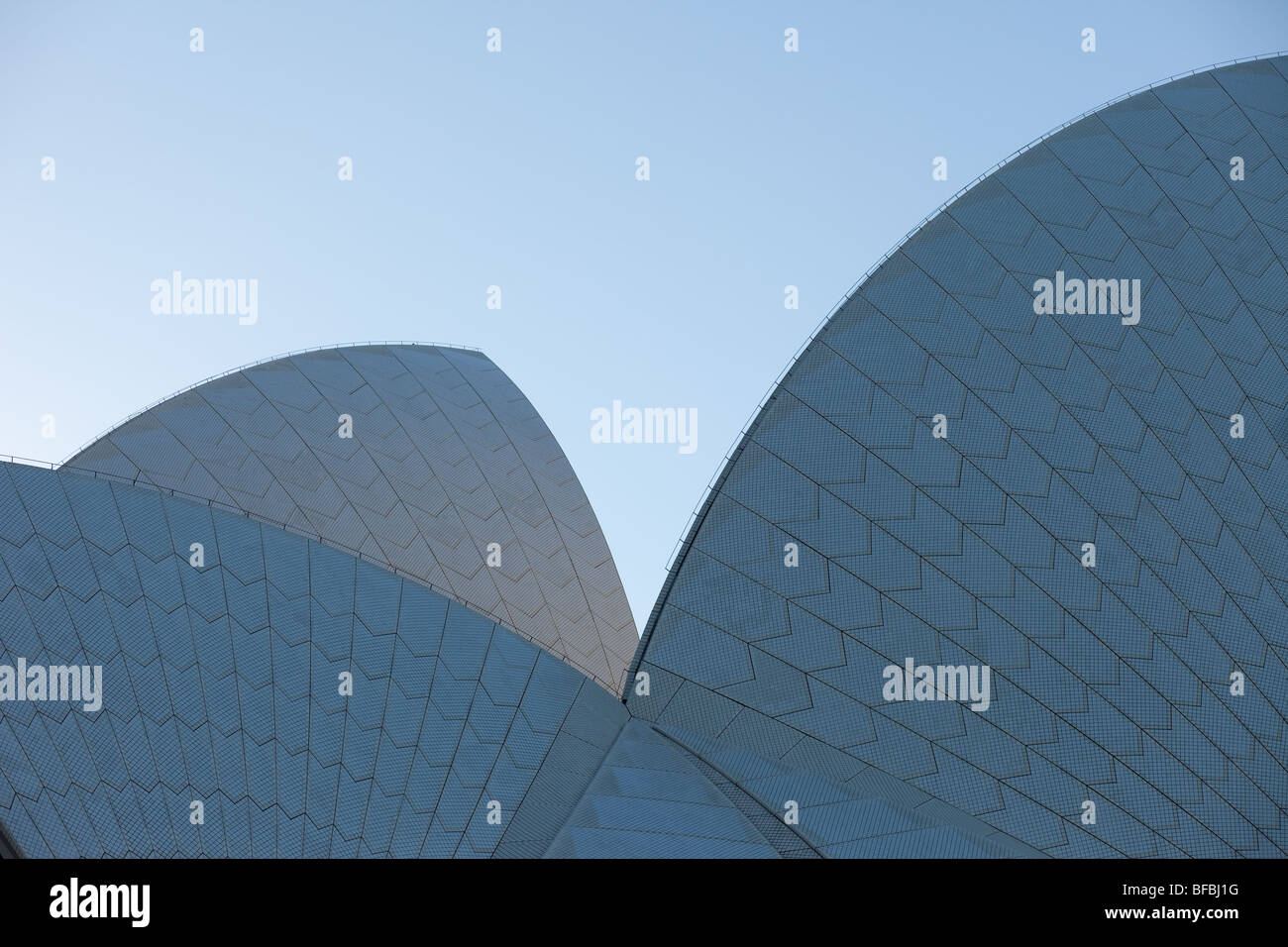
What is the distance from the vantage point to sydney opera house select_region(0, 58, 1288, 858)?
12430 mm

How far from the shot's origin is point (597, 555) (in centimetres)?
2572

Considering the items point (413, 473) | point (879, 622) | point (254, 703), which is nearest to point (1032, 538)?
point (879, 622)

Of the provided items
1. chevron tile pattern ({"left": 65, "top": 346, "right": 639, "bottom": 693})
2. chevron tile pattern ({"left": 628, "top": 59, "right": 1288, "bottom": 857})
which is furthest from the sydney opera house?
chevron tile pattern ({"left": 65, "top": 346, "right": 639, "bottom": 693})

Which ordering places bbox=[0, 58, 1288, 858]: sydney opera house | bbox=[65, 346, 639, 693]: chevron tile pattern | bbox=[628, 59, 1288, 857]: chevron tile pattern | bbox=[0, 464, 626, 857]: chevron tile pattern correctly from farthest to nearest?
bbox=[65, 346, 639, 693]: chevron tile pattern < bbox=[628, 59, 1288, 857]: chevron tile pattern < bbox=[0, 58, 1288, 858]: sydney opera house < bbox=[0, 464, 626, 857]: chevron tile pattern

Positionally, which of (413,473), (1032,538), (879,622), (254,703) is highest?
(413,473)

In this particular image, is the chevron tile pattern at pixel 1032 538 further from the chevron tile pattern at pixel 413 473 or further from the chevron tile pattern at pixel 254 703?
the chevron tile pattern at pixel 413 473

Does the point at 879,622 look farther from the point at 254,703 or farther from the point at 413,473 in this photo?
the point at 413,473

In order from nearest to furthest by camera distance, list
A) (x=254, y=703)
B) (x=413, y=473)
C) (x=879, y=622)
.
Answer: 1. (x=254, y=703)
2. (x=879, y=622)
3. (x=413, y=473)

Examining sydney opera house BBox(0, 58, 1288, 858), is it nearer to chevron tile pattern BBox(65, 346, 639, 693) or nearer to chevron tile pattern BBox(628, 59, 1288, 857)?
chevron tile pattern BBox(628, 59, 1288, 857)

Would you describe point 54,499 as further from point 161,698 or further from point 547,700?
point 547,700

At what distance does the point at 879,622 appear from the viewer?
1404 centimetres

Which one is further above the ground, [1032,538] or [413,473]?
[413,473]
